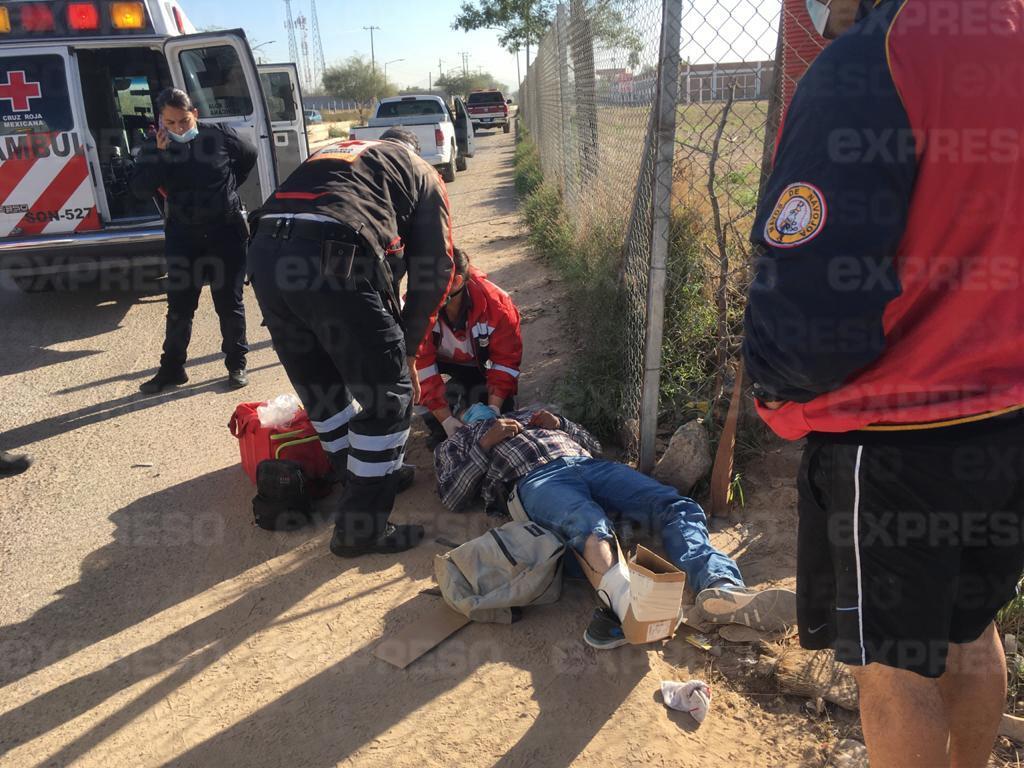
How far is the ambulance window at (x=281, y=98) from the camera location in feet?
25.6

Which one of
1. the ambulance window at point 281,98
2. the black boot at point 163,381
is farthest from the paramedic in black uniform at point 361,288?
the ambulance window at point 281,98

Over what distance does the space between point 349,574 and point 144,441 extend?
2.02 m

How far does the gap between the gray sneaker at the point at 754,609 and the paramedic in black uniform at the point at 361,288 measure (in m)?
1.34

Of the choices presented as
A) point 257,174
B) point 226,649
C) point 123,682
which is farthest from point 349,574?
point 257,174

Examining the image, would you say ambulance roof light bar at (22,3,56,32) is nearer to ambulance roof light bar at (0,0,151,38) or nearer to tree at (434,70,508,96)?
ambulance roof light bar at (0,0,151,38)

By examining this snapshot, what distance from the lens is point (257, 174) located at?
23.0ft

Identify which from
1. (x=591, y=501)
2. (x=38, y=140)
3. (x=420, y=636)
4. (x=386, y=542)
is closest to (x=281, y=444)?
(x=386, y=542)

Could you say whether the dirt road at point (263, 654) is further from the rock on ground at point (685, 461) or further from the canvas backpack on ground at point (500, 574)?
the rock on ground at point (685, 461)

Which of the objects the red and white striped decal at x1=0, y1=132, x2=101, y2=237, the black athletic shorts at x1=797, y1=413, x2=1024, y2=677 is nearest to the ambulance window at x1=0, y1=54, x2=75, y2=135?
the red and white striped decal at x1=0, y1=132, x2=101, y2=237

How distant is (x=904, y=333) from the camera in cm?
143

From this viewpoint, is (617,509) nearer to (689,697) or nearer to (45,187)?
(689,697)

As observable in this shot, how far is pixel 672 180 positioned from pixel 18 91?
18.9 feet

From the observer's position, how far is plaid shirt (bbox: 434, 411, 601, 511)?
3391 mm

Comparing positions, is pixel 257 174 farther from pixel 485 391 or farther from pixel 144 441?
pixel 485 391
